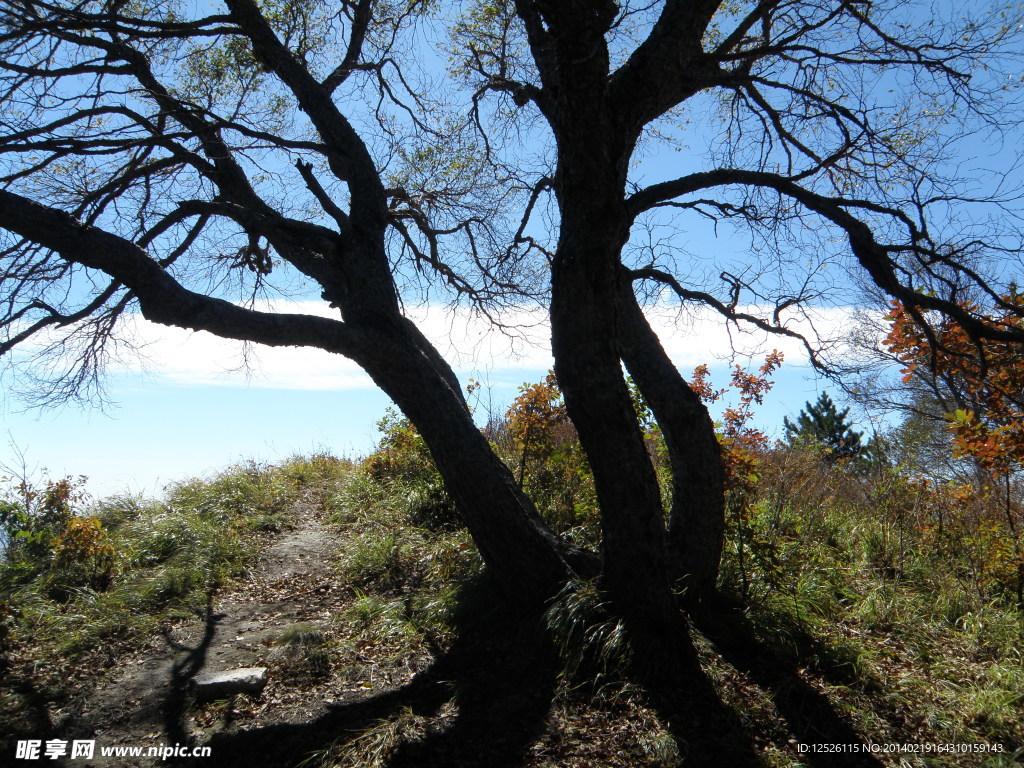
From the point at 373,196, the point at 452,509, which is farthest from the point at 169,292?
the point at 452,509

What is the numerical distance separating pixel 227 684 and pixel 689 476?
3.48 metres

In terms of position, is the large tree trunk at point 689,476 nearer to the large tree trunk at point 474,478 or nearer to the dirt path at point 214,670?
the large tree trunk at point 474,478

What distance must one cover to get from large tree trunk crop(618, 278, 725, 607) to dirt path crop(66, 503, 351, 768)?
8.61ft

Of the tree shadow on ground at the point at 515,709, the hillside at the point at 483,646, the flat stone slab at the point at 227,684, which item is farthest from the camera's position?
the flat stone slab at the point at 227,684

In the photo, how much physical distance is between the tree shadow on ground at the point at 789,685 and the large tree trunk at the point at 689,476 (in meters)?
0.22

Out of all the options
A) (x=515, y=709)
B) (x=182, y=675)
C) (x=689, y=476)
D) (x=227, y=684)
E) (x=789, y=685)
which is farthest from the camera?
(x=689, y=476)

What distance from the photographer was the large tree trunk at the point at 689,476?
4684mm

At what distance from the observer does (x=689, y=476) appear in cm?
472

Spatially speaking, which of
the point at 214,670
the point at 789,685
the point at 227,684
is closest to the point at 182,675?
the point at 214,670

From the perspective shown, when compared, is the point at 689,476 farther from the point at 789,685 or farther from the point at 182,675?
the point at 182,675

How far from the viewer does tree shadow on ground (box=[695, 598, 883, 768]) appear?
3500mm

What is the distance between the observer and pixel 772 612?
184 inches

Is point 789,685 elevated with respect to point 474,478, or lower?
lower

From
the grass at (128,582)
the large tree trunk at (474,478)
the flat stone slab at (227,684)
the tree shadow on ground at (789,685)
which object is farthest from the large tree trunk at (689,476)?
the flat stone slab at (227,684)
